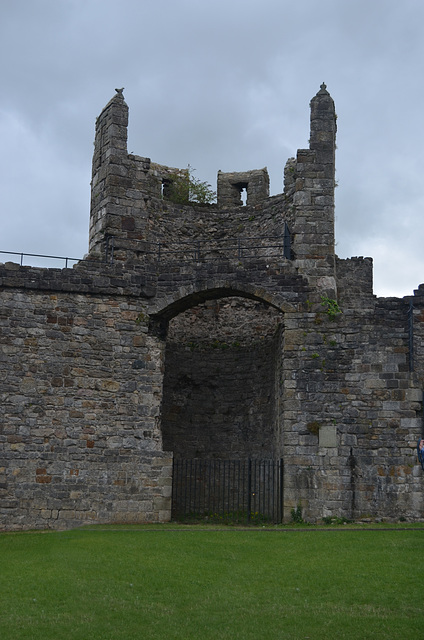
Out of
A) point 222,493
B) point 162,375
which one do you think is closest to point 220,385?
point 222,493

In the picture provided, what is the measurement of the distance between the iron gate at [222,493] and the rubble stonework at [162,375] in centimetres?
107

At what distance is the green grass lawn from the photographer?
910cm

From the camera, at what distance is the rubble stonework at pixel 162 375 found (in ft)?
55.7

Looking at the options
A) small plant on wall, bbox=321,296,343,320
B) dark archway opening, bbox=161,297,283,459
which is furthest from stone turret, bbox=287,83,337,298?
dark archway opening, bbox=161,297,283,459

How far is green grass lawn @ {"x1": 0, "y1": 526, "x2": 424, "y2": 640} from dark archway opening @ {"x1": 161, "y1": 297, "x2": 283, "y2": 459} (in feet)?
20.0

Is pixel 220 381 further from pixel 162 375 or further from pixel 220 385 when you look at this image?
pixel 162 375

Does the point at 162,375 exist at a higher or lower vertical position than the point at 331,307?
lower

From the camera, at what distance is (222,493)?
66.7 ft

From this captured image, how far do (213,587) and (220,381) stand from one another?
10861 millimetres

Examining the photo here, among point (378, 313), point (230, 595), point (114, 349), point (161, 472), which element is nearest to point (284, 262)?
point (378, 313)

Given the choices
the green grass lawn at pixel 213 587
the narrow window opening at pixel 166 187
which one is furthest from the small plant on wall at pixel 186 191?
the green grass lawn at pixel 213 587

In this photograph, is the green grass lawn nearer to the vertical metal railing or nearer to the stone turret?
the vertical metal railing

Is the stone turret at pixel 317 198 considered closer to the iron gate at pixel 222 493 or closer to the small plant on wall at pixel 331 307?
the small plant on wall at pixel 331 307

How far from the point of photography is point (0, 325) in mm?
17312
